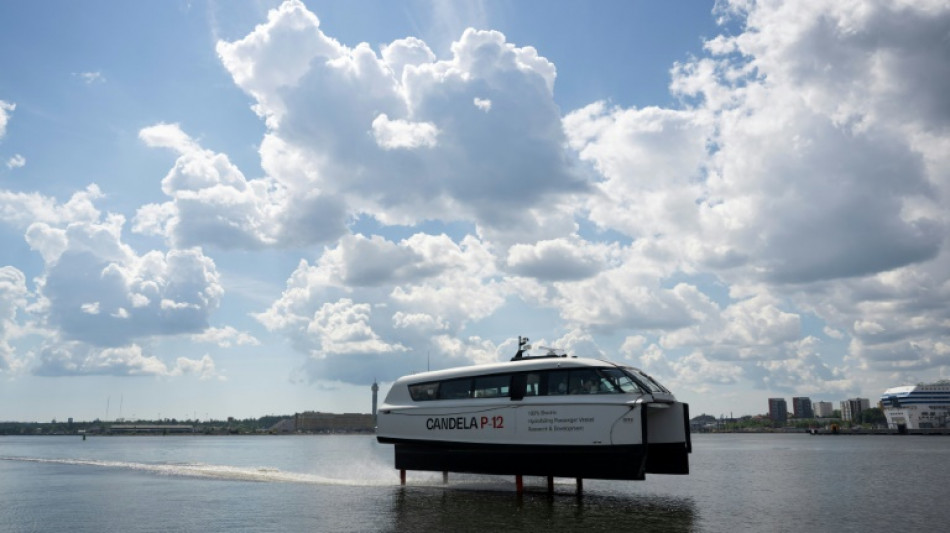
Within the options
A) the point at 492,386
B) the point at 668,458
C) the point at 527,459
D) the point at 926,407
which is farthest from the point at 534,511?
the point at 926,407

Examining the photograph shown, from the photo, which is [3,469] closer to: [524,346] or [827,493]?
[524,346]

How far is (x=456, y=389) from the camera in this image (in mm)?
26797

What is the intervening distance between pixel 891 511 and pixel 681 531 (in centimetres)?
1004

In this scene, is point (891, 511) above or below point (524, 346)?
below

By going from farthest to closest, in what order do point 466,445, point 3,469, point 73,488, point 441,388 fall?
point 3,469, point 73,488, point 441,388, point 466,445

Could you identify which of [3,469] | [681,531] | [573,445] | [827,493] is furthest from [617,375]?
[3,469]

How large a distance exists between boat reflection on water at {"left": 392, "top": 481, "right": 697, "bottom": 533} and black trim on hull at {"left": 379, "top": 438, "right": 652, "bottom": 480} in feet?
4.14

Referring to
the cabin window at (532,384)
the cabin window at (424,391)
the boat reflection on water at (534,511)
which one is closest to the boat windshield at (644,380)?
the cabin window at (532,384)

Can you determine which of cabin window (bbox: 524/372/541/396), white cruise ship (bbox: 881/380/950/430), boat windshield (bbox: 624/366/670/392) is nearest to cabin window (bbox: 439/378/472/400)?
cabin window (bbox: 524/372/541/396)

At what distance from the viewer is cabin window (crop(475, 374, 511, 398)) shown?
82.4 ft

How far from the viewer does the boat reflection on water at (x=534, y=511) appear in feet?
65.8

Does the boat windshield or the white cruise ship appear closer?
the boat windshield

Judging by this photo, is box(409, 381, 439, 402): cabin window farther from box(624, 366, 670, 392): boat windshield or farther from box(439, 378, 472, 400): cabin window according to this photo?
box(624, 366, 670, 392): boat windshield

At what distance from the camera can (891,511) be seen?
24.0 meters
